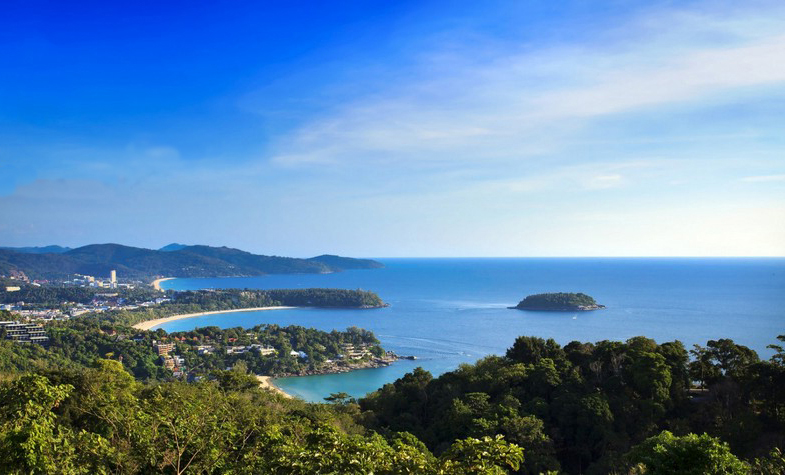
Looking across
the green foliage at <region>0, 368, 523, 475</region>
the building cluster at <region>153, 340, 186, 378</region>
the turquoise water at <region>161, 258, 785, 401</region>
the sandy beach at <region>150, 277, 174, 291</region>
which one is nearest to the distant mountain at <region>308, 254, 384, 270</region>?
the sandy beach at <region>150, 277, 174, 291</region>

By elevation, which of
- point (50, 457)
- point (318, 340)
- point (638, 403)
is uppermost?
point (50, 457)

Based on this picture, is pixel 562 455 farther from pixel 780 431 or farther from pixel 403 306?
pixel 403 306

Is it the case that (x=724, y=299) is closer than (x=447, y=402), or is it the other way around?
(x=447, y=402)

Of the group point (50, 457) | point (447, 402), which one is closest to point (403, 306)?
point (447, 402)

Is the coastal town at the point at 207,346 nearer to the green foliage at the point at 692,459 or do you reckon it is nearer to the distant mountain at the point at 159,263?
the green foliage at the point at 692,459

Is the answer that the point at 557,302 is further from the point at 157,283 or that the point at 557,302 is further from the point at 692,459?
the point at 157,283

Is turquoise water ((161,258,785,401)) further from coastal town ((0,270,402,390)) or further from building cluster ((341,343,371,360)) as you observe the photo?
building cluster ((341,343,371,360))

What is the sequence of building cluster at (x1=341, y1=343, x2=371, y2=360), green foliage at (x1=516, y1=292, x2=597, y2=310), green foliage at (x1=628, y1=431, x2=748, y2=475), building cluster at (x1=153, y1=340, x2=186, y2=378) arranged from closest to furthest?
1. green foliage at (x1=628, y1=431, x2=748, y2=475)
2. building cluster at (x1=153, y1=340, x2=186, y2=378)
3. building cluster at (x1=341, y1=343, x2=371, y2=360)
4. green foliage at (x1=516, y1=292, x2=597, y2=310)

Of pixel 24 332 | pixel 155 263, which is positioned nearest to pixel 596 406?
pixel 24 332

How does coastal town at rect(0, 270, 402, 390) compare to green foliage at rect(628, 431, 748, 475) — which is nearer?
green foliage at rect(628, 431, 748, 475)
